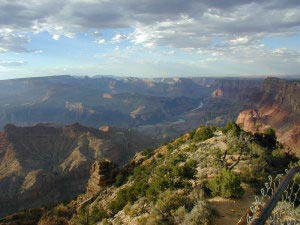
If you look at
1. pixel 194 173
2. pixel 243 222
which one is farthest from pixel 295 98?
pixel 243 222

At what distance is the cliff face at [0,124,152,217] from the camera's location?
115125 mm

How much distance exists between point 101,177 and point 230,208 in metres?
39.2

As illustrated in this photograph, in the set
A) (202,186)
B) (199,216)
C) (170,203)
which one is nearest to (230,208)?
(199,216)

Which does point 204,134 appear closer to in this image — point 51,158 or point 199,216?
point 199,216

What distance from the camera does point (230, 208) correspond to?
17.8 m

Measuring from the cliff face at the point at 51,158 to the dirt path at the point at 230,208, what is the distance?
308 feet

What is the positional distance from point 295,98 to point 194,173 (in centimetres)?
17003

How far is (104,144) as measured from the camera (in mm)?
158000

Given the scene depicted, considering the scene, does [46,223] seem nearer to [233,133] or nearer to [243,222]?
[233,133]

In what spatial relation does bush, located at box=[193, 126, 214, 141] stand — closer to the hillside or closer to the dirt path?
the hillside

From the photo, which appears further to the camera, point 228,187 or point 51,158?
point 51,158

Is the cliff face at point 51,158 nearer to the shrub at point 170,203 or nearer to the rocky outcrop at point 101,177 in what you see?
the rocky outcrop at point 101,177

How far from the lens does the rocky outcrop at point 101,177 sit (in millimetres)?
54537

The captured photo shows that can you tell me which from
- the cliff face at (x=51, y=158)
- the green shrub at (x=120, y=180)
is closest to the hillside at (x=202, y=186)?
the green shrub at (x=120, y=180)
